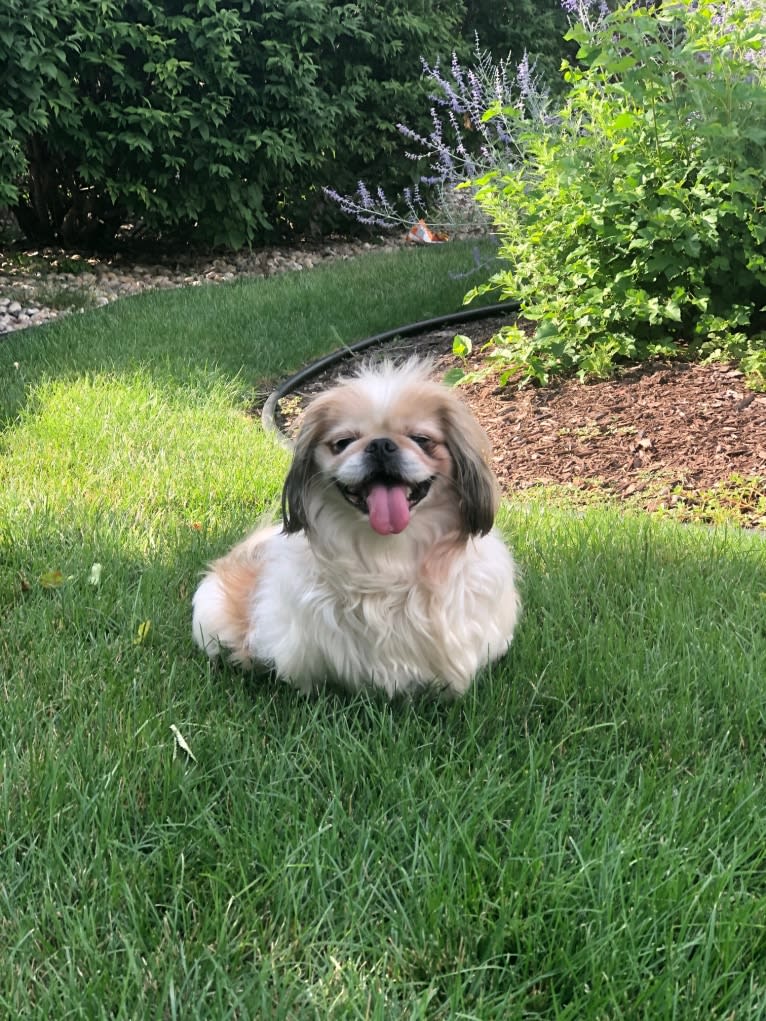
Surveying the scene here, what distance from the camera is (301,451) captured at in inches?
76.3

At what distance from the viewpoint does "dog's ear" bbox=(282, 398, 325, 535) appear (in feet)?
6.36

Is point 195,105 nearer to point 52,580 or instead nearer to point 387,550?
point 52,580

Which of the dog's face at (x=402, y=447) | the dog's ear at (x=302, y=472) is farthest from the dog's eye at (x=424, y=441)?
the dog's ear at (x=302, y=472)

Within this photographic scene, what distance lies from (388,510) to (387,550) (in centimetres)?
19

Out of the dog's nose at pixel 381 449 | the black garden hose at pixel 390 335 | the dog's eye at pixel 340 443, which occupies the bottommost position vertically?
the black garden hose at pixel 390 335

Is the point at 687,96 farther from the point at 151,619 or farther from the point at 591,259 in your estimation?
the point at 151,619

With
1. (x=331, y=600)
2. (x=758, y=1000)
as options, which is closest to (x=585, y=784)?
(x=758, y=1000)

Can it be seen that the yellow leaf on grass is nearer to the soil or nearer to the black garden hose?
the soil

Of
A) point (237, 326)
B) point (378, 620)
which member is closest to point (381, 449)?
point (378, 620)

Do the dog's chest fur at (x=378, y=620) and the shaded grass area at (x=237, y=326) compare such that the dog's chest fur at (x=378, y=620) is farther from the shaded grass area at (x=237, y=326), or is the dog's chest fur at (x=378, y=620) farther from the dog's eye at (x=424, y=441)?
the shaded grass area at (x=237, y=326)

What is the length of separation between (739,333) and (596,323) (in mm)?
683

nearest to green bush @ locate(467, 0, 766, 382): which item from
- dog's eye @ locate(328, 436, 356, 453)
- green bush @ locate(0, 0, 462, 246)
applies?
dog's eye @ locate(328, 436, 356, 453)

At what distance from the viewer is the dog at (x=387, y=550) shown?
190 centimetres

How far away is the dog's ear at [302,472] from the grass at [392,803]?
1.51 ft
